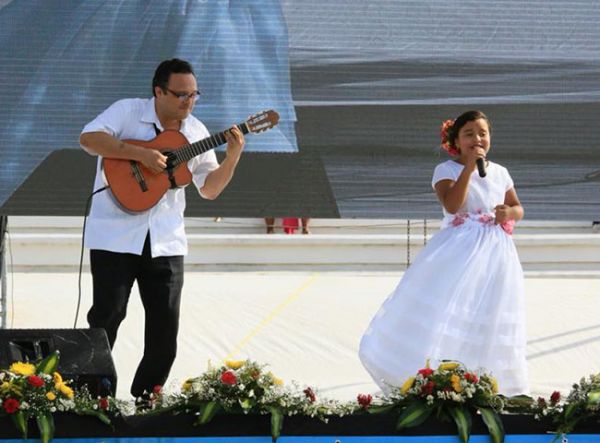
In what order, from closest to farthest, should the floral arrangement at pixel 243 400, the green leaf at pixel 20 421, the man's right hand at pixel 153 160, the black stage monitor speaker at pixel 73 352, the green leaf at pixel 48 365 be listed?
1. the green leaf at pixel 20 421
2. the floral arrangement at pixel 243 400
3. the green leaf at pixel 48 365
4. the black stage monitor speaker at pixel 73 352
5. the man's right hand at pixel 153 160

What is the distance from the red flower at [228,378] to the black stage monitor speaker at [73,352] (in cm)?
73

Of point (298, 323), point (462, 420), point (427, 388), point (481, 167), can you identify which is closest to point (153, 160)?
point (481, 167)

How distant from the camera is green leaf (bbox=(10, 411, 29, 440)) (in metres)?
3.47

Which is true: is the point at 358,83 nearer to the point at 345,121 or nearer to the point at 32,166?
the point at 345,121

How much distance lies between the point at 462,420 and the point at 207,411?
2.28 ft

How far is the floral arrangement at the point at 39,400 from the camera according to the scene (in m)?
3.49

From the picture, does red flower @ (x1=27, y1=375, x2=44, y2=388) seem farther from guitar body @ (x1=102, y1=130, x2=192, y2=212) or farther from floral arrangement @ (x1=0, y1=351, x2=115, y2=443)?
guitar body @ (x1=102, y1=130, x2=192, y2=212)

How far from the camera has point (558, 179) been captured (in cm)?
645

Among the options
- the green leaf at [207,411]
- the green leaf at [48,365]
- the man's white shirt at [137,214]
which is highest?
the man's white shirt at [137,214]

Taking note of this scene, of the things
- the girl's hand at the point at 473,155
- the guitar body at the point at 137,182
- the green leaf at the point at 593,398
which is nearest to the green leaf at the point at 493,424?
the green leaf at the point at 593,398

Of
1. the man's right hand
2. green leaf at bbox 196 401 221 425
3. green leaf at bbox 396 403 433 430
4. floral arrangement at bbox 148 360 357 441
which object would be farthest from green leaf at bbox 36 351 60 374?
the man's right hand

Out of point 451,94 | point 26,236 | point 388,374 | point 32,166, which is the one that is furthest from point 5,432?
point 26,236

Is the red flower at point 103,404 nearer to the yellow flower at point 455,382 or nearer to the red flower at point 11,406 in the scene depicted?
the red flower at point 11,406

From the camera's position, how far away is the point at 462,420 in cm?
355
